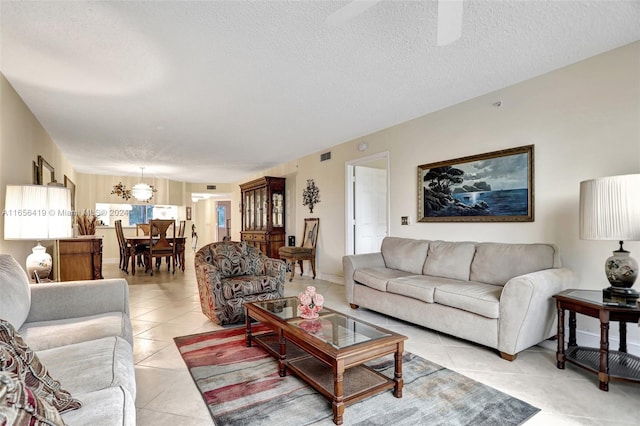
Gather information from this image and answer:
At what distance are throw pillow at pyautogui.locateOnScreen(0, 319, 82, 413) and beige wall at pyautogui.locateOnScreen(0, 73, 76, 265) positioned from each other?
8.05ft

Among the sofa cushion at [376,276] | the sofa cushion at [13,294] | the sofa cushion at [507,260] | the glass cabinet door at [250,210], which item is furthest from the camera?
the glass cabinet door at [250,210]

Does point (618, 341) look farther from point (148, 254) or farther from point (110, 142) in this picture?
point (148, 254)

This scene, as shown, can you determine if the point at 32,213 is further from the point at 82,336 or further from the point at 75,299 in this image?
the point at 82,336

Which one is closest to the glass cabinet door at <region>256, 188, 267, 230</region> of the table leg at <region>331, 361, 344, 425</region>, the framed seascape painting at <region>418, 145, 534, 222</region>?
the framed seascape painting at <region>418, 145, 534, 222</region>

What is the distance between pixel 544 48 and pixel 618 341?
2429 millimetres

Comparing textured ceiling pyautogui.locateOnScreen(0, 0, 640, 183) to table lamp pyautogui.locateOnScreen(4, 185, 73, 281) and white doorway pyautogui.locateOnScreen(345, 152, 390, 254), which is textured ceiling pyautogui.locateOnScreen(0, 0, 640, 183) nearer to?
table lamp pyautogui.locateOnScreen(4, 185, 73, 281)

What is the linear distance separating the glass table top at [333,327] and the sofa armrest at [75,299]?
1.08 metres

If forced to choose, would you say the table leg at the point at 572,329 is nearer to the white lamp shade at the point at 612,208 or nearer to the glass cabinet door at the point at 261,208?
the white lamp shade at the point at 612,208

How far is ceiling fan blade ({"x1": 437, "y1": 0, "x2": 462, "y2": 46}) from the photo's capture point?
1.80 metres

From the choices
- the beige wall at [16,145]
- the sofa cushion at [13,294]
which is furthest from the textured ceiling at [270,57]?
the sofa cushion at [13,294]

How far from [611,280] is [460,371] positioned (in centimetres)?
123

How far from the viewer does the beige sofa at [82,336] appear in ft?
3.83

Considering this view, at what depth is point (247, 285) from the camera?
3.46 meters

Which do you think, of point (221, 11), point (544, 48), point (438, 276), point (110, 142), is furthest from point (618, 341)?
point (110, 142)
